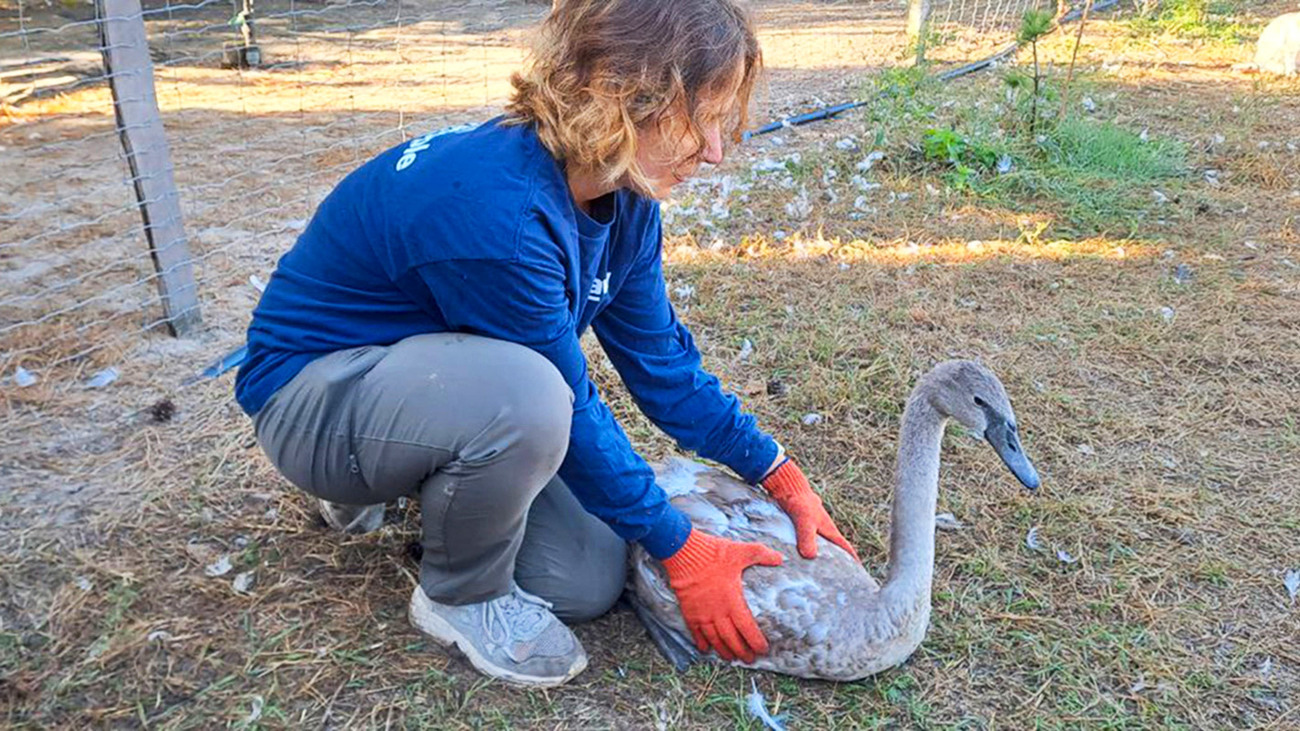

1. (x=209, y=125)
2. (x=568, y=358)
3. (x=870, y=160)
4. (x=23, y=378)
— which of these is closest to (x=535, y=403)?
(x=568, y=358)

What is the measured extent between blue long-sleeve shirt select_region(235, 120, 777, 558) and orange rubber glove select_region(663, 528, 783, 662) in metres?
0.05

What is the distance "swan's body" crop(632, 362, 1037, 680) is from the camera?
2.40 meters

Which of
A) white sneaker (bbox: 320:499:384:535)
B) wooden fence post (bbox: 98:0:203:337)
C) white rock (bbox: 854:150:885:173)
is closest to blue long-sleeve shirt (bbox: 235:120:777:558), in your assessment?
white sneaker (bbox: 320:499:384:535)

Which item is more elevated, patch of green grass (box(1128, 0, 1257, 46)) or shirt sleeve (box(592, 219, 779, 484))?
patch of green grass (box(1128, 0, 1257, 46))

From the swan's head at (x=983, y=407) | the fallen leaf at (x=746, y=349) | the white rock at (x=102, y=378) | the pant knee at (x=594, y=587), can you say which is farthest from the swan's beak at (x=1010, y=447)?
the white rock at (x=102, y=378)

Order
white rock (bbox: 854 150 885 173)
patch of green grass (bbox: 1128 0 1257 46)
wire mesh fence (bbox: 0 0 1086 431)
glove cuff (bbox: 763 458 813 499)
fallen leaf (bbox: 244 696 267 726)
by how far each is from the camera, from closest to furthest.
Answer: fallen leaf (bbox: 244 696 267 726) < glove cuff (bbox: 763 458 813 499) < wire mesh fence (bbox: 0 0 1086 431) < white rock (bbox: 854 150 885 173) < patch of green grass (bbox: 1128 0 1257 46)

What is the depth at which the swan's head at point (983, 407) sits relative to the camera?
255 centimetres

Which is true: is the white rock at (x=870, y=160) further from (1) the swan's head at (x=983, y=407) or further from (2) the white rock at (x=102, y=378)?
(2) the white rock at (x=102, y=378)

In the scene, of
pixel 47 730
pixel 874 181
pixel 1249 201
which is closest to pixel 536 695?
pixel 47 730

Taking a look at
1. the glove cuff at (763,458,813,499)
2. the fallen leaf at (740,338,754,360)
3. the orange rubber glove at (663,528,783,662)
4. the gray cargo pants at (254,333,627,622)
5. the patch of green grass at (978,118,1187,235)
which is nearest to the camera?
the gray cargo pants at (254,333,627,622)

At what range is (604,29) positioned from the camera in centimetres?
197

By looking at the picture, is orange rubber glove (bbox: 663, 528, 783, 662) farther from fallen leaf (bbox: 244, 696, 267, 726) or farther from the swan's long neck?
fallen leaf (bbox: 244, 696, 267, 726)

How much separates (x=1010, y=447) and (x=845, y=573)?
0.53m

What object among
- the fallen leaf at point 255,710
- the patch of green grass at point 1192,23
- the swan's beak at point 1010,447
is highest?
the patch of green grass at point 1192,23
